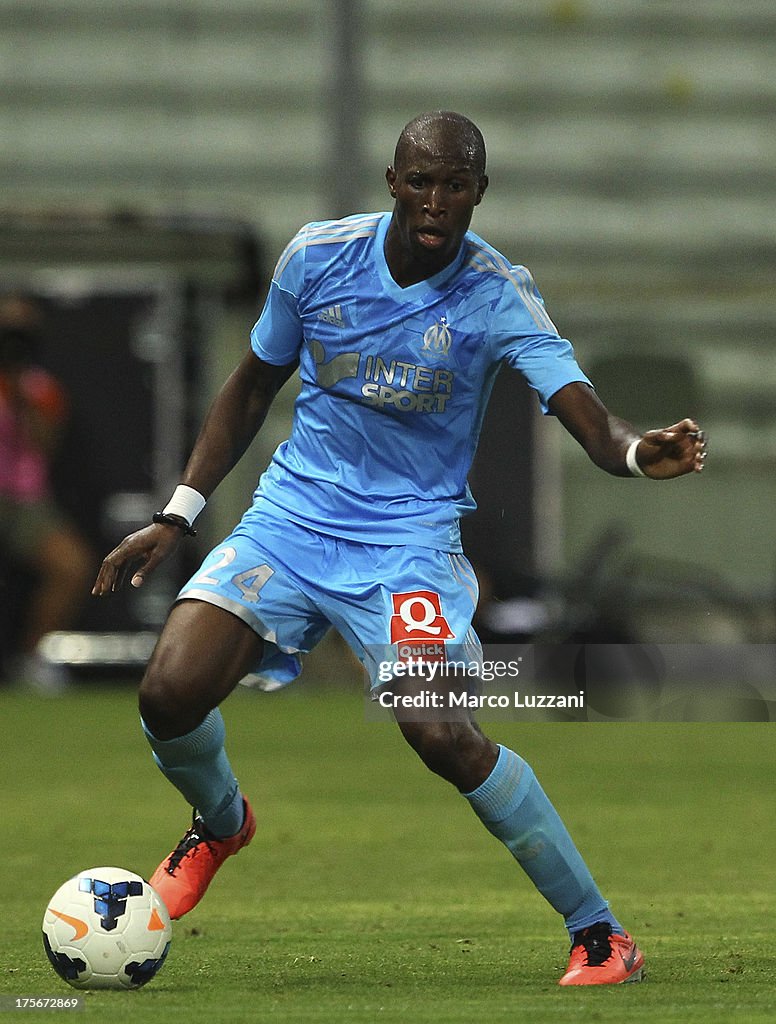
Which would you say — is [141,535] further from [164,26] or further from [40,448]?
[164,26]

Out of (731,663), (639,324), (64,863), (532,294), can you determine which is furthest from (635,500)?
(532,294)

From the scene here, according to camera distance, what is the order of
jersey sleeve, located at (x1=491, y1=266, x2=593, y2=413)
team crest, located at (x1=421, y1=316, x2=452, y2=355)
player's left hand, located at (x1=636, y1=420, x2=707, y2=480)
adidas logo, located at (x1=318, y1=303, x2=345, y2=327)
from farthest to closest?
adidas logo, located at (x1=318, y1=303, x2=345, y2=327), team crest, located at (x1=421, y1=316, x2=452, y2=355), jersey sleeve, located at (x1=491, y1=266, x2=593, y2=413), player's left hand, located at (x1=636, y1=420, x2=707, y2=480)

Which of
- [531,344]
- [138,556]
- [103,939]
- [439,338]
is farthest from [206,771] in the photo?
[531,344]

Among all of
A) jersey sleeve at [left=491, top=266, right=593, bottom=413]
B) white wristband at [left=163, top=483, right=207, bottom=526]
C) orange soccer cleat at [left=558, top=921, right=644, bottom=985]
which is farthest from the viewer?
white wristband at [left=163, top=483, right=207, bottom=526]

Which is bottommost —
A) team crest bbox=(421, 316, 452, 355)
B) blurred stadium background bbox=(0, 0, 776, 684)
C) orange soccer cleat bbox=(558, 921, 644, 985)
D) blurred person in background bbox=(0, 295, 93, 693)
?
blurred person in background bbox=(0, 295, 93, 693)

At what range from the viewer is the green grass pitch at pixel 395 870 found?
5391 mm

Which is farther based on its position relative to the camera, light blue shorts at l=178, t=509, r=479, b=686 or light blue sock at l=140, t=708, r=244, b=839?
light blue sock at l=140, t=708, r=244, b=839

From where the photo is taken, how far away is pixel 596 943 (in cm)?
566

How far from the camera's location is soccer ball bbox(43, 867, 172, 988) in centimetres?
543

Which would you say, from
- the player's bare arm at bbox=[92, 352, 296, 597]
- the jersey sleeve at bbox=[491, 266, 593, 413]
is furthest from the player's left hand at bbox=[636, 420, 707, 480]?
the player's bare arm at bbox=[92, 352, 296, 597]

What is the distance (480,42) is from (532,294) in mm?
12886

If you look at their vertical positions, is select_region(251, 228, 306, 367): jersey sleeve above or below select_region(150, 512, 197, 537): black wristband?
above

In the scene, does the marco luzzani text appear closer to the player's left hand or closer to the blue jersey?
the blue jersey

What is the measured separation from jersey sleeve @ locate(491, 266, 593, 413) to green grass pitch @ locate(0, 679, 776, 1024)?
4.86ft
